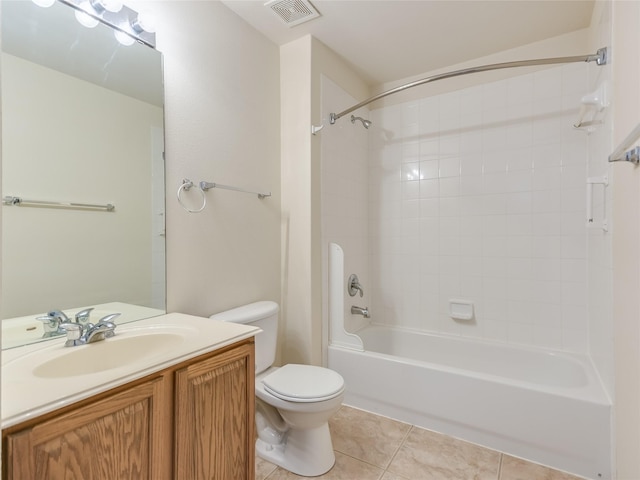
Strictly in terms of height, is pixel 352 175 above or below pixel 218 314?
above

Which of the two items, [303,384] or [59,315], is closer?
[59,315]

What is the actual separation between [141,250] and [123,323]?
0.31 meters

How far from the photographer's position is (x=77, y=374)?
3.71ft

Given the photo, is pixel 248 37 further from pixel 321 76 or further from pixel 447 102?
pixel 447 102

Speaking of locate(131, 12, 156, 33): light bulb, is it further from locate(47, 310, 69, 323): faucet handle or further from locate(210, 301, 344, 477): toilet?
locate(210, 301, 344, 477): toilet

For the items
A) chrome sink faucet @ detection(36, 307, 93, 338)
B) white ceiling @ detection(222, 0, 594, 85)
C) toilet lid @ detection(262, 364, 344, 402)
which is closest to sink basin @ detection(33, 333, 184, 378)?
chrome sink faucet @ detection(36, 307, 93, 338)

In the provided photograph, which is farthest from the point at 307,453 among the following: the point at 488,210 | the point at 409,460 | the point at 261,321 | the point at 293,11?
the point at 293,11

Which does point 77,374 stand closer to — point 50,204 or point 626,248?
point 50,204

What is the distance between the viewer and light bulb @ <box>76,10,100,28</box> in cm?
135

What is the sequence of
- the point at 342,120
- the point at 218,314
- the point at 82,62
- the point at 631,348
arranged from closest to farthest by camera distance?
the point at 631,348 → the point at 82,62 → the point at 218,314 → the point at 342,120

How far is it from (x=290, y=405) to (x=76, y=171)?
51.5 inches

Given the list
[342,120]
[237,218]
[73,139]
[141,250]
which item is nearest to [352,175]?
[342,120]

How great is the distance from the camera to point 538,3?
1933 millimetres

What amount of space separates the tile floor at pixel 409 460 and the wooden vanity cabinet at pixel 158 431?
1.91ft
